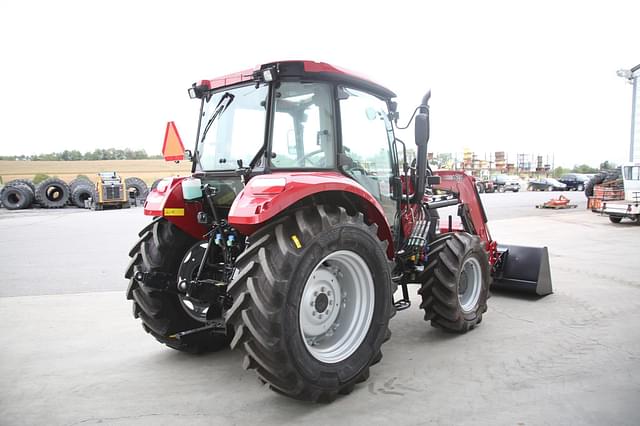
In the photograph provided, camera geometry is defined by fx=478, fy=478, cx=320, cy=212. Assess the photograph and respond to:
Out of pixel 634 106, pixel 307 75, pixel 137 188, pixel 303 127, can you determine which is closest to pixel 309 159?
pixel 303 127

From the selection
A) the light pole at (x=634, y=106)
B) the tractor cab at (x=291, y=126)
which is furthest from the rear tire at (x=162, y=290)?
the light pole at (x=634, y=106)

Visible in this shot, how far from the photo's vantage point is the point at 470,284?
5.13 meters

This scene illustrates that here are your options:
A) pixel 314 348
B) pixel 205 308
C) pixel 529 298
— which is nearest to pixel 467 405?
pixel 314 348

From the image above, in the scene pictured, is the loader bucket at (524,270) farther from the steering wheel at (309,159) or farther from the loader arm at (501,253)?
the steering wheel at (309,159)

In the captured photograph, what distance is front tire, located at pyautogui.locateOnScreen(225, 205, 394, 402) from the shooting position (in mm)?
3002

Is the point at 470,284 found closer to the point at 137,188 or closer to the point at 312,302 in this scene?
the point at 312,302

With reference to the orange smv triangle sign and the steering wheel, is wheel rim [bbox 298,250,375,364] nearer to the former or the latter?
the steering wheel

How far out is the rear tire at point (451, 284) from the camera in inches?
181

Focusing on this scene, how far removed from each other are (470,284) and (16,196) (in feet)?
85.4

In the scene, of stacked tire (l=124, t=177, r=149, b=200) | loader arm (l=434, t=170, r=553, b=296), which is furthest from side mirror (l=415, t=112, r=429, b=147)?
stacked tire (l=124, t=177, r=149, b=200)

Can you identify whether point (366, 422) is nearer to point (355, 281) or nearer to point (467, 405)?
point (467, 405)

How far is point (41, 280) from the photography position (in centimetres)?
764

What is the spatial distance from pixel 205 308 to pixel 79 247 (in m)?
8.16

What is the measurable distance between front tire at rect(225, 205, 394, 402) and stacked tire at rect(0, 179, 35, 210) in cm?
2577
